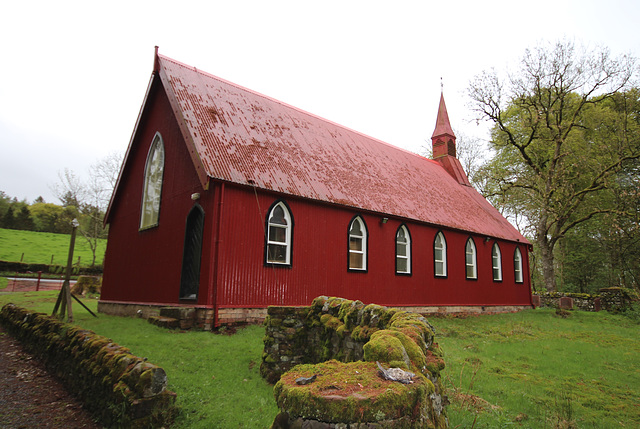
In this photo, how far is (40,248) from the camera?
135 feet

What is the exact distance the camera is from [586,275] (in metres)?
32.4

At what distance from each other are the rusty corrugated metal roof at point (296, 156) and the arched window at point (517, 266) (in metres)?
2.04

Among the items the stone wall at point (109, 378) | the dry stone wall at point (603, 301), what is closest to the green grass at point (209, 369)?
the stone wall at point (109, 378)

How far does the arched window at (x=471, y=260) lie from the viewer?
2003 cm

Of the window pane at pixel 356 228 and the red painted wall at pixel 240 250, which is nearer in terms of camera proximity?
the red painted wall at pixel 240 250

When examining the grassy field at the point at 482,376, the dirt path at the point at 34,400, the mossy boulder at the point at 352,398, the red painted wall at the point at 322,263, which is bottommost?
the dirt path at the point at 34,400

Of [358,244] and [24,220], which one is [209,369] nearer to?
[358,244]

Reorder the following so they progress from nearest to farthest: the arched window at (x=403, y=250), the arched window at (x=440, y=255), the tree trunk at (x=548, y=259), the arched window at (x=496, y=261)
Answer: the arched window at (x=403, y=250)
the arched window at (x=440, y=255)
the arched window at (x=496, y=261)
the tree trunk at (x=548, y=259)

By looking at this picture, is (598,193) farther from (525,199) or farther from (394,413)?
(394,413)

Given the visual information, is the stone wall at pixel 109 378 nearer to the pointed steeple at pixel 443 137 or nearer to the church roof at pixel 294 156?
the church roof at pixel 294 156

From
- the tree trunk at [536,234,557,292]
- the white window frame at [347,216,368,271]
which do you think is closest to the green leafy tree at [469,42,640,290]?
the tree trunk at [536,234,557,292]

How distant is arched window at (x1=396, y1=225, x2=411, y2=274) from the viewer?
16.4 metres

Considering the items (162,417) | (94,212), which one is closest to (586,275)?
(162,417)

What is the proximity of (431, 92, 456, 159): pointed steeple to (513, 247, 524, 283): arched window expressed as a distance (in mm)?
7929
